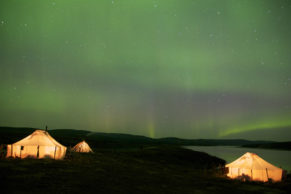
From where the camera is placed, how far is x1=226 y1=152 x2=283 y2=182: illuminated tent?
22625mm

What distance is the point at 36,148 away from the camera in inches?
1054

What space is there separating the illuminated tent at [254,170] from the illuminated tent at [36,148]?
19.4 m

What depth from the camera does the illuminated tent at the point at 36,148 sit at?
26.5 meters

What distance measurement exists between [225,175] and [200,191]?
10315 millimetres

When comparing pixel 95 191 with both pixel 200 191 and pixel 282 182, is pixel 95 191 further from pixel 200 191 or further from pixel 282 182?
pixel 282 182

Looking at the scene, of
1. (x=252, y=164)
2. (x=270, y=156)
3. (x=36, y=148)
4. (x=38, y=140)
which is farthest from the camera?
(x=270, y=156)

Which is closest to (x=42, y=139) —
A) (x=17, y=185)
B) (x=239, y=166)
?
(x=17, y=185)

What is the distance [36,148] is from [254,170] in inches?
909

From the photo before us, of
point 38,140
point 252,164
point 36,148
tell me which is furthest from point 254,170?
point 38,140

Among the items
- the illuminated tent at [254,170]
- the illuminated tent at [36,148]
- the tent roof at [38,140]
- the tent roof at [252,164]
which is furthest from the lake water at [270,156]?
the tent roof at [38,140]

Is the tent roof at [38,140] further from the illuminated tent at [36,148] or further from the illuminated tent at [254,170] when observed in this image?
the illuminated tent at [254,170]

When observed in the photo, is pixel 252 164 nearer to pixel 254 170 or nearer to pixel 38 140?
pixel 254 170

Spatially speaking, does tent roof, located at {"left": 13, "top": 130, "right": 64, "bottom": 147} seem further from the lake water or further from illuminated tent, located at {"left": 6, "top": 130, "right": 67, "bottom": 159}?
the lake water

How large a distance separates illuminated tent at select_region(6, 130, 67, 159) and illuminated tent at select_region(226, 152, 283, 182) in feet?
63.8
